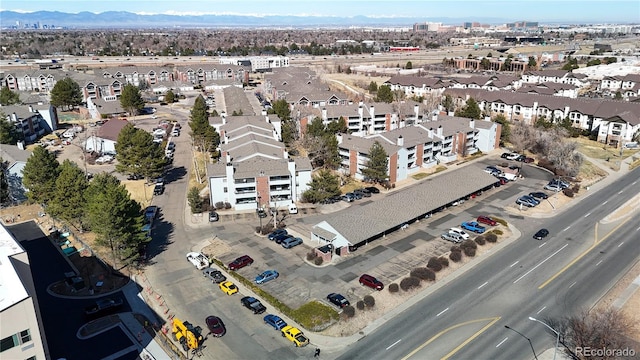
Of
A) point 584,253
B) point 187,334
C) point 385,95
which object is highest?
point 385,95

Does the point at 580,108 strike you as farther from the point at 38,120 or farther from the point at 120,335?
the point at 38,120

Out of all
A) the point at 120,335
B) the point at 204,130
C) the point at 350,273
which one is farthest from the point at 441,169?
the point at 120,335

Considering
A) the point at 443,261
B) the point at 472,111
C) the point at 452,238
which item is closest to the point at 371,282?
the point at 443,261

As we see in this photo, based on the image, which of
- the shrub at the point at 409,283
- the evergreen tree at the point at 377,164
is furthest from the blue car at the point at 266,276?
the evergreen tree at the point at 377,164

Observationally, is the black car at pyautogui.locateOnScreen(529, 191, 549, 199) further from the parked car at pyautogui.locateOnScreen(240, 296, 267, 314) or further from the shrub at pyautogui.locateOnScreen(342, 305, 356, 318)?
the parked car at pyautogui.locateOnScreen(240, 296, 267, 314)

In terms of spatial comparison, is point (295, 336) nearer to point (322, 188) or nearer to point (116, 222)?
point (116, 222)

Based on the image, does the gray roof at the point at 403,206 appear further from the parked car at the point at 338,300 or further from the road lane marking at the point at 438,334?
the road lane marking at the point at 438,334

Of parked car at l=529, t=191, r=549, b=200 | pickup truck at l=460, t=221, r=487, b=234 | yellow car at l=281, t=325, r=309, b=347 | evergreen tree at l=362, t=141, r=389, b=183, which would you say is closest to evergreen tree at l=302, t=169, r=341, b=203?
evergreen tree at l=362, t=141, r=389, b=183
